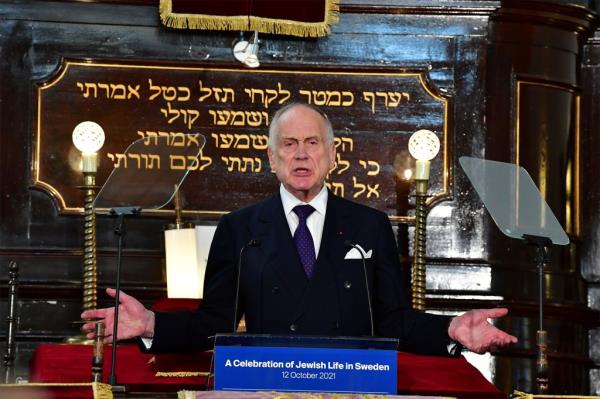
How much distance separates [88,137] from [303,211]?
2.64m

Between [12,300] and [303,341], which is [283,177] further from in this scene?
[12,300]

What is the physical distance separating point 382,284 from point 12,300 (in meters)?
2.77

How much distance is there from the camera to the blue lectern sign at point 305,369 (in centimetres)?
399

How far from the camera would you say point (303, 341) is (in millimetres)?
4051

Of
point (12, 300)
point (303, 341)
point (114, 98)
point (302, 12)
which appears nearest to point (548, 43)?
point (302, 12)

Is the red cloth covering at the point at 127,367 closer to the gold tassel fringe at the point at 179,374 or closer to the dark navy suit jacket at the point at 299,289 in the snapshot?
the gold tassel fringe at the point at 179,374

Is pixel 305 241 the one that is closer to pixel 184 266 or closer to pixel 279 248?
pixel 279 248

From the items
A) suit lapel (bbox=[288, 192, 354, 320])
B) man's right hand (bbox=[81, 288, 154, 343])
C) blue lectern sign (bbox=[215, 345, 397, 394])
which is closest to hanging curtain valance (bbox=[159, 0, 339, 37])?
suit lapel (bbox=[288, 192, 354, 320])

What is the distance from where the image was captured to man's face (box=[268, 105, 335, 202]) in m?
4.98

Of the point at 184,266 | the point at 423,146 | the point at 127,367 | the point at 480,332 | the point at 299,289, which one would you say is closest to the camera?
the point at 480,332

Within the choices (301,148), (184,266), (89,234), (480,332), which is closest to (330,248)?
(301,148)

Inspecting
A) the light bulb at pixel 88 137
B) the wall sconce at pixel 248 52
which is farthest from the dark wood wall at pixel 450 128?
the light bulb at pixel 88 137

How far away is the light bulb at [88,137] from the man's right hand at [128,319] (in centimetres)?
281

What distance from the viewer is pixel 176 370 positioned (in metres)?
5.61
